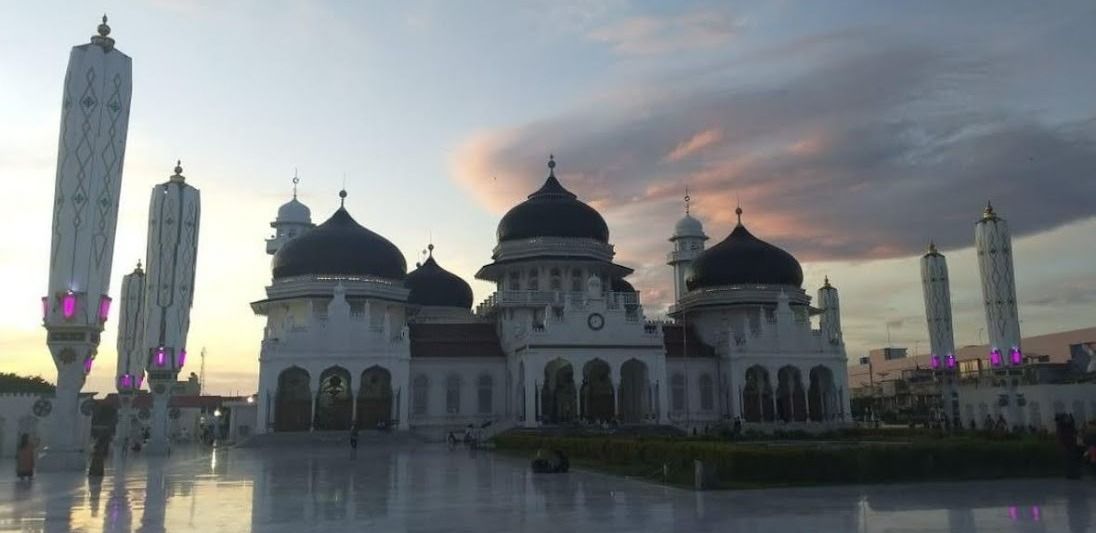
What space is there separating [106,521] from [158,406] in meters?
29.8

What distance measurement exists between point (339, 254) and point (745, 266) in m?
28.2

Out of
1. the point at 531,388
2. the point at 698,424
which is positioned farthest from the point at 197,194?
the point at 698,424

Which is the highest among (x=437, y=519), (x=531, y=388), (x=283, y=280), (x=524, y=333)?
(x=283, y=280)

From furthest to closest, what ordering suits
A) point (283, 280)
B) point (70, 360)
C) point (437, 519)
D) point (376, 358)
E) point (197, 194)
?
point (283, 280), point (376, 358), point (197, 194), point (70, 360), point (437, 519)

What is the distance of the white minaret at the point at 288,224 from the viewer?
77312 millimetres

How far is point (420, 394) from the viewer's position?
51031 mm

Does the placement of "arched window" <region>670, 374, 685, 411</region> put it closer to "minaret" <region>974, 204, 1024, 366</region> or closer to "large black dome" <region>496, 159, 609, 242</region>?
"large black dome" <region>496, 159, 609, 242</region>

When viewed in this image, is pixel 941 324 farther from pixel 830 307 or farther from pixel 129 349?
pixel 129 349

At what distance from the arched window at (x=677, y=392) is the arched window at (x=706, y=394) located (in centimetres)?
135

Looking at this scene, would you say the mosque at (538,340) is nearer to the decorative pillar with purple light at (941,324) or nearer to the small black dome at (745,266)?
the small black dome at (745,266)

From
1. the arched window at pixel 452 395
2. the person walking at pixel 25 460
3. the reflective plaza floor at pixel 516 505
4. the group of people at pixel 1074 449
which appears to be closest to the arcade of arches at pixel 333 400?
the arched window at pixel 452 395

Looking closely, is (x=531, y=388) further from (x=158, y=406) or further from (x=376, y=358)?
(x=158, y=406)

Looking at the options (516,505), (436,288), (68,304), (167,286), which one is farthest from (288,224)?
(516,505)

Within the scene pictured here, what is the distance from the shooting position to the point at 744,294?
59062 millimetres
